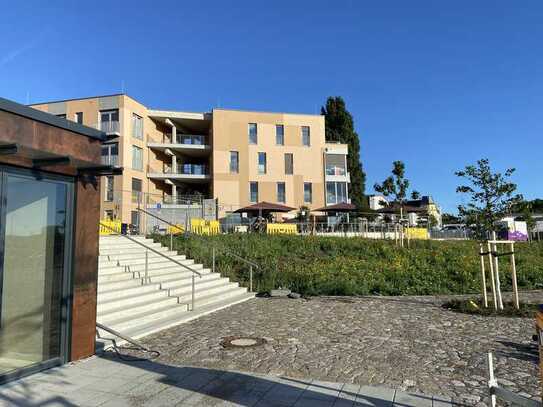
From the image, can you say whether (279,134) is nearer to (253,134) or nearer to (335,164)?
(253,134)

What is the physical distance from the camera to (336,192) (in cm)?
4119

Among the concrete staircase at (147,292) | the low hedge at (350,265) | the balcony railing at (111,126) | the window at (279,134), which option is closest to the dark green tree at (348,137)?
the window at (279,134)

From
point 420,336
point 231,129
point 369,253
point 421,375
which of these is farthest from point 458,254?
point 231,129

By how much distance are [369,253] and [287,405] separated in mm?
14003

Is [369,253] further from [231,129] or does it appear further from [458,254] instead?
[231,129]

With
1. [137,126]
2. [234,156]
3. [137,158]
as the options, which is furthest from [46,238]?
[234,156]

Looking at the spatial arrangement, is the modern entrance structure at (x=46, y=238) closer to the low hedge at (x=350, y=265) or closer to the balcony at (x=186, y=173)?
the low hedge at (x=350, y=265)

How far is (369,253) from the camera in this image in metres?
17.9

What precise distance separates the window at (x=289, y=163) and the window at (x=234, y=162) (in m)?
4.64

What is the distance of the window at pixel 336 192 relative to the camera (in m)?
41.0

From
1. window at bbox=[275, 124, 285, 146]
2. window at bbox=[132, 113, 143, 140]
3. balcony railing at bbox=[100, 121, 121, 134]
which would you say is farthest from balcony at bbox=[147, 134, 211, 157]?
window at bbox=[275, 124, 285, 146]

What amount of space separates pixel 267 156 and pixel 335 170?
22.1 feet

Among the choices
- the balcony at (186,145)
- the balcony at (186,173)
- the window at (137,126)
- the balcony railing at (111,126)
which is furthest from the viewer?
the balcony at (186,145)

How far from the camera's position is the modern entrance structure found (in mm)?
5211
